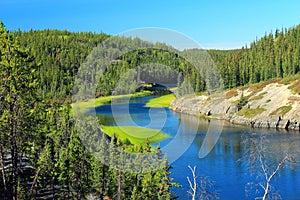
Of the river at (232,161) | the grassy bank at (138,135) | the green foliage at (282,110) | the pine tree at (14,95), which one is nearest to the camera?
the pine tree at (14,95)

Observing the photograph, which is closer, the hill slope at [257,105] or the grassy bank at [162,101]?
the hill slope at [257,105]

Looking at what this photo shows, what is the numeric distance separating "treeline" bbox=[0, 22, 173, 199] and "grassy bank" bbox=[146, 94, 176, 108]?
174 feet

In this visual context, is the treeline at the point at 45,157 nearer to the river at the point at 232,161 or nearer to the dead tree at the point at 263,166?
the river at the point at 232,161

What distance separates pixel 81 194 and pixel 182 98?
8214 centimetres

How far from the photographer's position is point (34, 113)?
65.0 feet

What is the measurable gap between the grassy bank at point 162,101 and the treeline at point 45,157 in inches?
2086

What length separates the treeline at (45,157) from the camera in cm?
1867

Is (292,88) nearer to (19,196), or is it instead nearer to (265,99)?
(265,99)

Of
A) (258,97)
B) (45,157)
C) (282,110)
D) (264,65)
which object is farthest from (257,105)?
(45,157)

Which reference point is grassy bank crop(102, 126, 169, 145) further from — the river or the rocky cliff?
the rocky cliff

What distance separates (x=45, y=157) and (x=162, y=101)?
301 feet

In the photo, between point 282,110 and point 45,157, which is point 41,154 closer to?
point 45,157

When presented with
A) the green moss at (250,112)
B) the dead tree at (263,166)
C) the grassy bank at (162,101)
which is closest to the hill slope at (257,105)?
the green moss at (250,112)

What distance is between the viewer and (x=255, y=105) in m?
89.3
